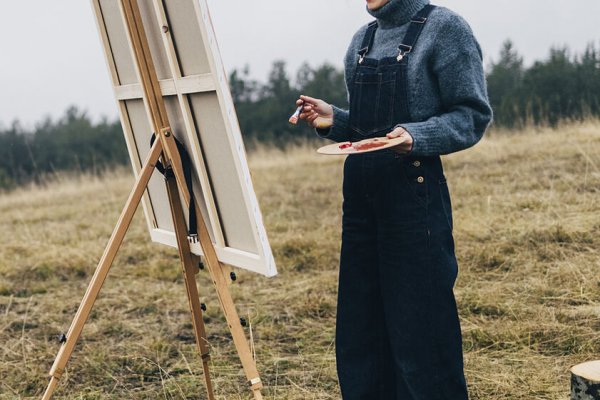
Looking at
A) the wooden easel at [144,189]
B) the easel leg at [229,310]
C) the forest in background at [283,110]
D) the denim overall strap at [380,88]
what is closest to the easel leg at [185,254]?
the wooden easel at [144,189]

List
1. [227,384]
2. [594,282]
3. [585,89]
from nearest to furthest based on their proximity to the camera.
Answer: [227,384], [594,282], [585,89]

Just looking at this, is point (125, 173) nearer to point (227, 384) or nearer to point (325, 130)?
point (227, 384)

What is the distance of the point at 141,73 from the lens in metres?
2.54

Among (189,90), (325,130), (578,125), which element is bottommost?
(578,125)

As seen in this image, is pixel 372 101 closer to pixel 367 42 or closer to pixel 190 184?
pixel 367 42

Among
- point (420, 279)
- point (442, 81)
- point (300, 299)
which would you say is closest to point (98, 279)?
point (420, 279)

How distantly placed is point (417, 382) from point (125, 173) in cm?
1284

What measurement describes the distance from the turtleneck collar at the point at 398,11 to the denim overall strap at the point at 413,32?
26 millimetres

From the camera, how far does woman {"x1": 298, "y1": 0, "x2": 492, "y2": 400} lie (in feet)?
7.39

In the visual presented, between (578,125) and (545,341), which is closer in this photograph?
(545,341)

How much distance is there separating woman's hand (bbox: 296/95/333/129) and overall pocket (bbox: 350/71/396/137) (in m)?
0.10

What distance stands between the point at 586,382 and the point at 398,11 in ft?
4.13

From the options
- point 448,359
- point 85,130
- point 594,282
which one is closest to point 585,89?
point 594,282

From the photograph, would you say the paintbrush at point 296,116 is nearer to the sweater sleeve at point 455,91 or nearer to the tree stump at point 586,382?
the sweater sleeve at point 455,91
